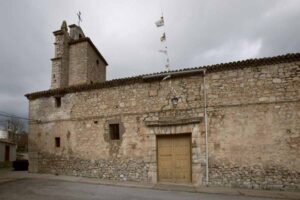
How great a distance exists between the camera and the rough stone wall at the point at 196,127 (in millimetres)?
8711

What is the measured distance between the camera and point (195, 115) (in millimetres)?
9820

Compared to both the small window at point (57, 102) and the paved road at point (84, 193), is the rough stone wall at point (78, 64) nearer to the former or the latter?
the small window at point (57, 102)

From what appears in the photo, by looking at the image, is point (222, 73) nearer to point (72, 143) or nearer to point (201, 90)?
point (201, 90)

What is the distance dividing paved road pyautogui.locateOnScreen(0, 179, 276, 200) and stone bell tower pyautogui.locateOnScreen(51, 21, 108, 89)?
8.07 meters

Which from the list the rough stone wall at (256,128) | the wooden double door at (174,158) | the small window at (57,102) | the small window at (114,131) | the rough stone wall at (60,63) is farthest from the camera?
the rough stone wall at (60,63)

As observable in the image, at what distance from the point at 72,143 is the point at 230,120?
7.15m

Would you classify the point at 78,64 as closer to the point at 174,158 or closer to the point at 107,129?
the point at 107,129

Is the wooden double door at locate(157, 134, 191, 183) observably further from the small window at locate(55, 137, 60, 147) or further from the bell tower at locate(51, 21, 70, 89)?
the bell tower at locate(51, 21, 70, 89)

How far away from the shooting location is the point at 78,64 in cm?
1611

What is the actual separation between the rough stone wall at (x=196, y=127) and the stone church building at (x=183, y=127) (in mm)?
32

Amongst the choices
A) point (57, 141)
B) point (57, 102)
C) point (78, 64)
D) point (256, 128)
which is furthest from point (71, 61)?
point (256, 128)

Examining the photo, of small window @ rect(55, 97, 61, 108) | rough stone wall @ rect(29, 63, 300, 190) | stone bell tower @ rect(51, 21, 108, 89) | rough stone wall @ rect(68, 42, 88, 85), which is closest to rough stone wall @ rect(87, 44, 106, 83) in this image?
stone bell tower @ rect(51, 21, 108, 89)

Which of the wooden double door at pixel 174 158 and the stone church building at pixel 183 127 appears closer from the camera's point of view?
the stone church building at pixel 183 127

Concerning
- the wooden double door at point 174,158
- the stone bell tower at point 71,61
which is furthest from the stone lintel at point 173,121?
the stone bell tower at point 71,61
